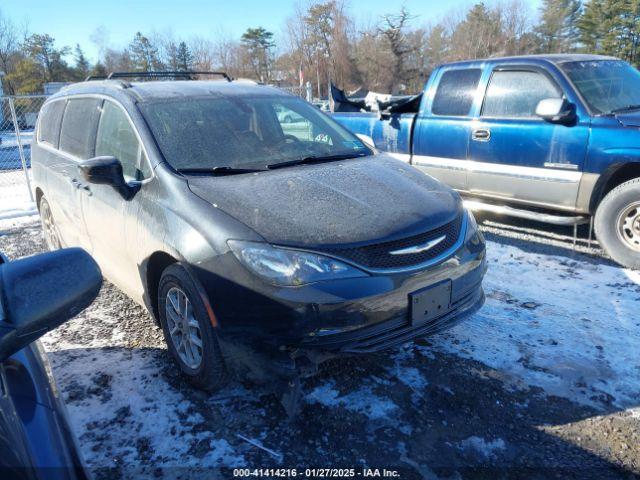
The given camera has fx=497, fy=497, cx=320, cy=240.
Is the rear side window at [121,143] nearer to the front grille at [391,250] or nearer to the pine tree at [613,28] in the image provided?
the front grille at [391,250]

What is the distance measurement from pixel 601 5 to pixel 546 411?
46789mm

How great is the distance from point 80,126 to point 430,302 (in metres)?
3.14

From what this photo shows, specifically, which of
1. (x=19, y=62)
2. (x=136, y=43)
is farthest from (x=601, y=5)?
(x=19, y=62)

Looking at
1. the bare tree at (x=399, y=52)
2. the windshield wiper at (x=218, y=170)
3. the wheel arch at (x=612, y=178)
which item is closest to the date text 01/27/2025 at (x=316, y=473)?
the windshield wiper at (x=218, y=170)

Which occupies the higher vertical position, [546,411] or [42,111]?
[42,111]

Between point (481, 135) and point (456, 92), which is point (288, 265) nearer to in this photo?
point (481, 135)

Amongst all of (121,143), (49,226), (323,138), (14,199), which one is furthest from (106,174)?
(14,199)

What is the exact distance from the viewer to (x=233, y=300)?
2479 mm

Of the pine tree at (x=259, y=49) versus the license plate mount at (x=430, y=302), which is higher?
the pine tree at (x=259, y=49)

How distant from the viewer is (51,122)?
4711 mm

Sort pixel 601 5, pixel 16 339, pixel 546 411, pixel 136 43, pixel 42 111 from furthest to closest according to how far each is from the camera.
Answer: pixel 136 43 < pixel 601 5 < pixel 42 111 < pixel 546 411 < pixel 16 339

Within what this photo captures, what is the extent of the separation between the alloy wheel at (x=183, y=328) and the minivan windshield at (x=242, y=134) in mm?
780

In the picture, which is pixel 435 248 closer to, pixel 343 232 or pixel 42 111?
pixel 343 232

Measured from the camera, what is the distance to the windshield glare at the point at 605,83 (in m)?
4.89
